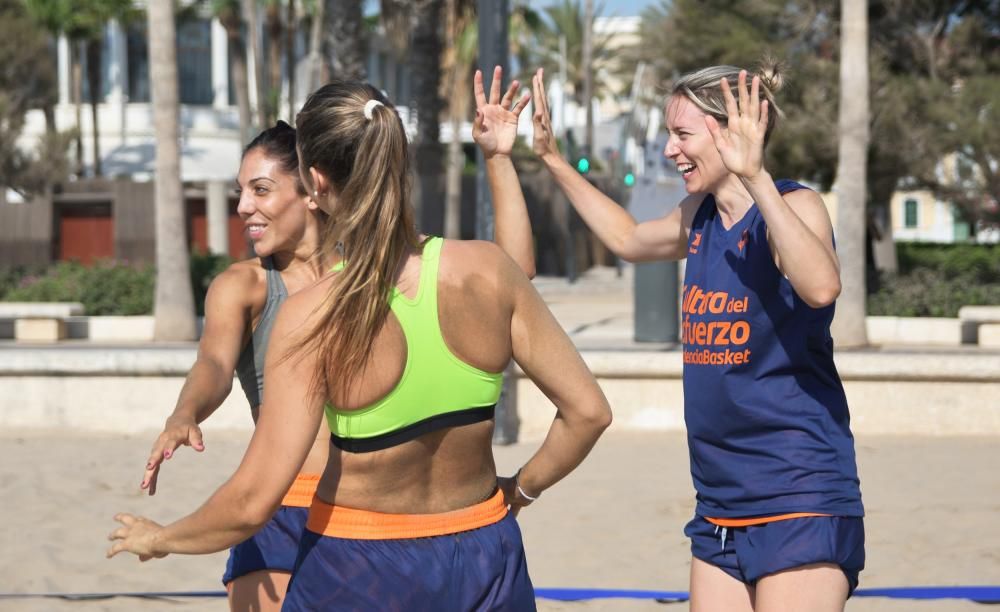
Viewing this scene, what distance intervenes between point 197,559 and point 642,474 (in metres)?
3.06

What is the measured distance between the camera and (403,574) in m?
2.51

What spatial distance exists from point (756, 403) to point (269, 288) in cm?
121

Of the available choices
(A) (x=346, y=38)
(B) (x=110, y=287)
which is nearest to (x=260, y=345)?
(A) (x=346, y=38)

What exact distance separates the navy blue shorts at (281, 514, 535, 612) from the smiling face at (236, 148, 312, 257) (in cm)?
107

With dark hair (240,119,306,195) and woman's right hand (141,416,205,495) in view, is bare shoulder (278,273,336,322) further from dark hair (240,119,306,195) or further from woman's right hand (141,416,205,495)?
dark hair (240,119,306,195)

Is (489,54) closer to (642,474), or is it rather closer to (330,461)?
(642,474)

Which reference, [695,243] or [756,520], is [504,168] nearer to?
[695,243]

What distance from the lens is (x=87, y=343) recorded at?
18.0m

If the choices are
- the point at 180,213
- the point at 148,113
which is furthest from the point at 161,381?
the point at 148,113

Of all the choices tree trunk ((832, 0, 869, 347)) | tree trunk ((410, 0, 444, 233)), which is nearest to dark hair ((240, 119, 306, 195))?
tree trunk ((832, 0, 869, 347))

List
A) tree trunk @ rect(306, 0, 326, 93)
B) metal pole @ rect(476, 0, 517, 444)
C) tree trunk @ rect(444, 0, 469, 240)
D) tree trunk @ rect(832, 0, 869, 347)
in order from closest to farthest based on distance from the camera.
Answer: metal pole @ rect(476, 0, 517, 444)
tree trunk @ rect(832, 0, 869, 347)
tree trunk @ rect(444, 0, 469, 240)
tree trunk @ rect(306, 0, 326, 93)

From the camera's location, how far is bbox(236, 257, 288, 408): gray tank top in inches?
135

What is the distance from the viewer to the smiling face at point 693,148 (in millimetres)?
3307

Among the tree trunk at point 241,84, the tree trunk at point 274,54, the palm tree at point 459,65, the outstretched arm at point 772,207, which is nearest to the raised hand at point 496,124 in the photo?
the outstretched arm at point 772,207
